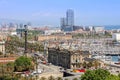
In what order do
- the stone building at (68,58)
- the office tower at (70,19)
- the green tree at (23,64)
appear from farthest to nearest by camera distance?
the office tower at (70,19) < the stone building at (68,58) < the green tree at (23,64)

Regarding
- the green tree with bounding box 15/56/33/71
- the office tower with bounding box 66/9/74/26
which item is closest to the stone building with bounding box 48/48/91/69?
the green tree with bounding box 15/56/33/71

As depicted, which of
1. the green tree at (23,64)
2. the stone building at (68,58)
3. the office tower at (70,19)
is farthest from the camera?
the office tower at (70,19)

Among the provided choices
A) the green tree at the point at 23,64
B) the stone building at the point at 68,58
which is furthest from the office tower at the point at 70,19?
the green tree at the point at 23,64

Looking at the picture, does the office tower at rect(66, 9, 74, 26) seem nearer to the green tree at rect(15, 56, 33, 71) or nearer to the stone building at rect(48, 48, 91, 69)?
the stone building at rect(48, 48, 91, 69)

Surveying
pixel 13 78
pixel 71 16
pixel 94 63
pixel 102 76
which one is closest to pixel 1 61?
pixel 94 63

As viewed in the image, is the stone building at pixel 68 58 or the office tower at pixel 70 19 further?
the office tower at pixel 70 19

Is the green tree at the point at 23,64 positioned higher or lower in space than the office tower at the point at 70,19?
lower

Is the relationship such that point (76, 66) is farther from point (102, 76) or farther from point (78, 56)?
point (102, 76)

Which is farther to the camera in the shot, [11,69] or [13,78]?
[11,69]

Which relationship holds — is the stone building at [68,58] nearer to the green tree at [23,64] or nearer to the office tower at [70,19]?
the green tree at [23,64]

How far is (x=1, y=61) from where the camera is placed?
3200cm

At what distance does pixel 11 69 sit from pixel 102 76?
370 inches

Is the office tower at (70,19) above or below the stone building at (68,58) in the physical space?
above

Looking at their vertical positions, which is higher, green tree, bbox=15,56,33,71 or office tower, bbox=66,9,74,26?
office tower, bbox=66,9,74,26
